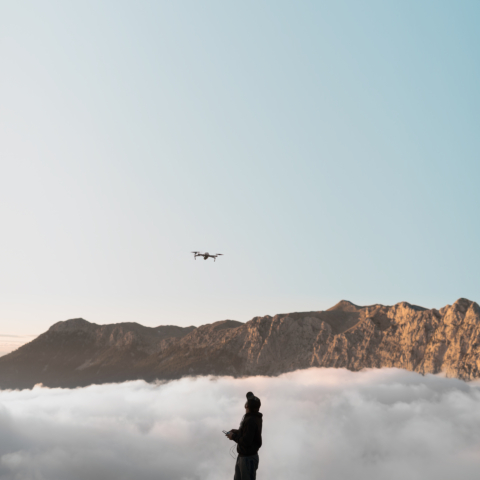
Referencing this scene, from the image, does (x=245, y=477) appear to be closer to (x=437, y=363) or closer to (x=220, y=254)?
(x=220, y=254)

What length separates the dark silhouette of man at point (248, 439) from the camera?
16.8m

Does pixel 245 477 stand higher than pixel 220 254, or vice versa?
pixel 220 254

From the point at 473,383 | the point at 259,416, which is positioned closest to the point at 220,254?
the point at 259,416

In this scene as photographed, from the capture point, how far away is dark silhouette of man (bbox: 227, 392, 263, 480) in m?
16.8

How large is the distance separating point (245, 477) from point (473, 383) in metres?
199

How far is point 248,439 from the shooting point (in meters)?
16.9

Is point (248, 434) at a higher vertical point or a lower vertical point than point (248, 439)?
higher

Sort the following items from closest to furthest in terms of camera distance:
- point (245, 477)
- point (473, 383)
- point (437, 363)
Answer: point (245, 477)
point (473, 383)
point (437, 363)

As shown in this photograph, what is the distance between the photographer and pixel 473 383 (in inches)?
7279

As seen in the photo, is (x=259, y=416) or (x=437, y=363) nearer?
(x=259, y=416)

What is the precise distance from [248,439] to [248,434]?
210 mm

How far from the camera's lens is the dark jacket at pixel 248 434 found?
16.8 metres

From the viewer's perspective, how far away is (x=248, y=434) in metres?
16.8

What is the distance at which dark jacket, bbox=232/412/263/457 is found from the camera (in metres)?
16.8
